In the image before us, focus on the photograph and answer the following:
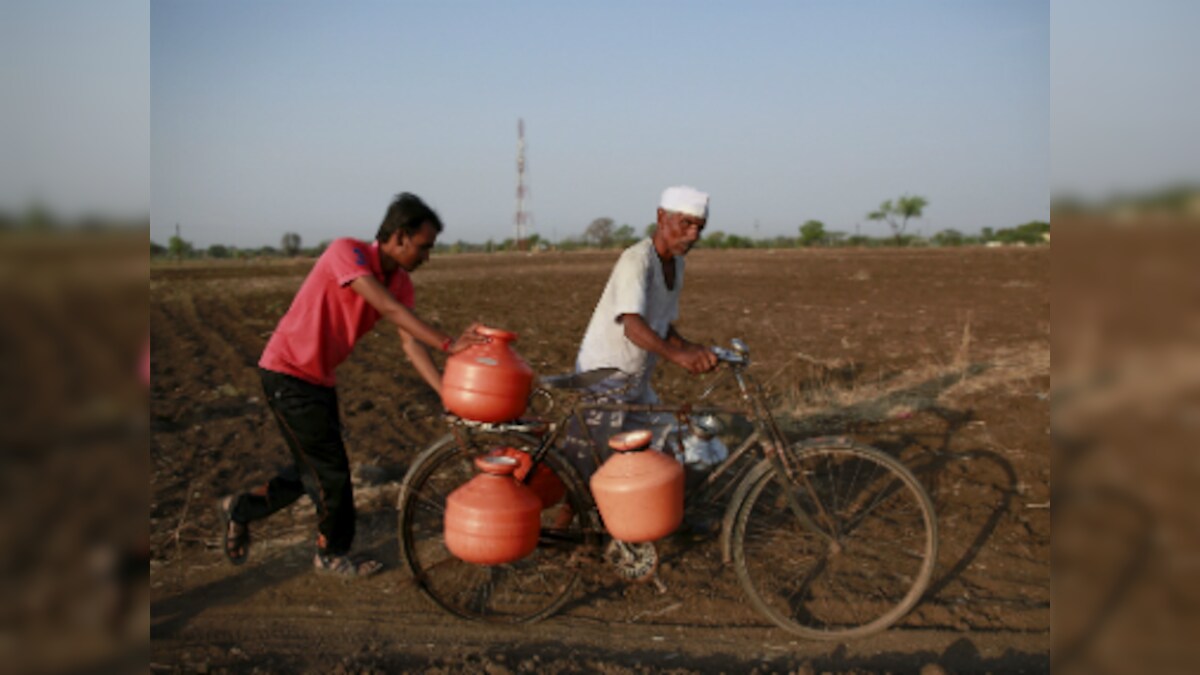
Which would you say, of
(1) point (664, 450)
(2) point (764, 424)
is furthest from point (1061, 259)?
(1) point (664, 450)

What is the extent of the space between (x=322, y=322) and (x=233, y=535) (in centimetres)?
110

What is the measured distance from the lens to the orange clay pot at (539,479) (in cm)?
363

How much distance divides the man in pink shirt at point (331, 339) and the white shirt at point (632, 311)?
68 centimetres

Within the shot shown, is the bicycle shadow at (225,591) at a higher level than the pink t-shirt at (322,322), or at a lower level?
lower

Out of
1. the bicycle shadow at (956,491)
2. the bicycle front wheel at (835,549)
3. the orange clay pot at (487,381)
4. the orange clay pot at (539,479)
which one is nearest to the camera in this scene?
the orange clay pot at (487,381)

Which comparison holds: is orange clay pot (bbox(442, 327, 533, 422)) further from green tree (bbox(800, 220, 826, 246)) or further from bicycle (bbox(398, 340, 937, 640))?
green tree (bbox(800, 220, 826, 246))

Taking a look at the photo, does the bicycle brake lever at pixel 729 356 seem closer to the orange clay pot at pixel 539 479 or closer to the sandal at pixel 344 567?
the orange clay pot at pixel 539 479

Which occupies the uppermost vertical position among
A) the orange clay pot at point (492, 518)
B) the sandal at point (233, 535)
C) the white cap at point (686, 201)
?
the white cap at point (686, 201)

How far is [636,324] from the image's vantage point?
374 centimetres

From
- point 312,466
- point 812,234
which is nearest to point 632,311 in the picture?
point 312,466

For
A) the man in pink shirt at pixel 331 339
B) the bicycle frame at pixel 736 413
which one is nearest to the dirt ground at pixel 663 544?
the man in pink shirt at pixel 331 339

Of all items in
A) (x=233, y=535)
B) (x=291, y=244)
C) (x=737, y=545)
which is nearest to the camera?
(x=737, y=545)

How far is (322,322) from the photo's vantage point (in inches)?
145

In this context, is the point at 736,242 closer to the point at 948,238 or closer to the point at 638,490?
the point at 948,238
